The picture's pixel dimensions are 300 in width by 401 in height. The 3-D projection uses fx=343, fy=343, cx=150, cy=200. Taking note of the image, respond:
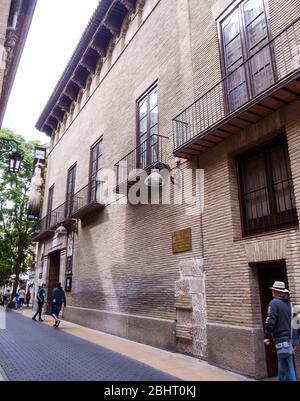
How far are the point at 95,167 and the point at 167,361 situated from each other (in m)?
9.37

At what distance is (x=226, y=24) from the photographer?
859 centimetres

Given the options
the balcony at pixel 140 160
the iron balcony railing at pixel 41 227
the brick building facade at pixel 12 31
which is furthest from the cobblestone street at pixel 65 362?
the iron balcony railing at pixel 41 227

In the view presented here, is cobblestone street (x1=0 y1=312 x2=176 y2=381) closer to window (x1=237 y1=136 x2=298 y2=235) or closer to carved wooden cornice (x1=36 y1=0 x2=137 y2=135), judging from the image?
window (x1=237 y1=136 x2=298 y2=235)

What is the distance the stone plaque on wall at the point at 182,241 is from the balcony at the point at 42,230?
10.6 m

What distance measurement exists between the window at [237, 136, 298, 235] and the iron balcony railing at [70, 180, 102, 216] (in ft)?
22.1

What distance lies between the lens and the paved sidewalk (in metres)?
6.16

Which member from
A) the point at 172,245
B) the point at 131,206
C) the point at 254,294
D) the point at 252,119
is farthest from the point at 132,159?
the point at 254,294

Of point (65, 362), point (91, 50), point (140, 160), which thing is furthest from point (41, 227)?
point (65, 362)

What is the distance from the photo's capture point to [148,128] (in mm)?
11125

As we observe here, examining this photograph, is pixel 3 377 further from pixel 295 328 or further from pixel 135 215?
pixel 135 215

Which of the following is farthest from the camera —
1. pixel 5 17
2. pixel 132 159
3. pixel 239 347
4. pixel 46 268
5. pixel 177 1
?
pixel 46 268

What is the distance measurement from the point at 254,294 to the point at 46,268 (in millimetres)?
14555

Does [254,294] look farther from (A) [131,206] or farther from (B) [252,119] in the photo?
(A) [131,206]

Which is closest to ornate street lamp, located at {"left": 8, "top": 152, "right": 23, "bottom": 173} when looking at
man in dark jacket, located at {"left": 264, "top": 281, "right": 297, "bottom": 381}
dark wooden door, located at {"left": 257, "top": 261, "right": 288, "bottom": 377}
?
dark wooden door, located at {"left": 257, "top": 261, "right": 288, "bottom": 377}
